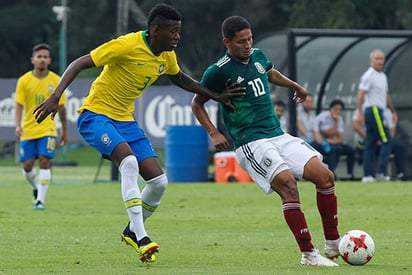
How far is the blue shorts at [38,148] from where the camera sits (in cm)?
1891

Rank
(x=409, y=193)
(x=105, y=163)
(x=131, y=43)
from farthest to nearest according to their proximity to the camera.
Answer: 1. (x=105, y=163)
2. (x=409, y=193)
3. (x=131, y=43)

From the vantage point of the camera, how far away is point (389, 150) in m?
24.5

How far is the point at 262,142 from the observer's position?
11.1 m

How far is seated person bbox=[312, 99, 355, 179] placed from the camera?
25328 millimetres

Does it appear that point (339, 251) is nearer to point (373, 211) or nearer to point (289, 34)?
point (373, 211)

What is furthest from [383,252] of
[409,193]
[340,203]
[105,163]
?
[105,163]

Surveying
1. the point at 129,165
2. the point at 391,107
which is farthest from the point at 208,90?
the point at 391,107

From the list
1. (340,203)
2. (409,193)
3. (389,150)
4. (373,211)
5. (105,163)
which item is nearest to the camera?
(373,211)

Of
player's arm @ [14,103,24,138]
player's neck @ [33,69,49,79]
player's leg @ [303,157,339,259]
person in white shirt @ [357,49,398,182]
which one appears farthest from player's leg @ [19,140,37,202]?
player's leg @ [303,157,339,259]

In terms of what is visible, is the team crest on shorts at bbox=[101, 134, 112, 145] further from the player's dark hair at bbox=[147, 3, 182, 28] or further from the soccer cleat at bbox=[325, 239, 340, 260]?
the soccer cleat at bbox=[325, 239, 340, 260]

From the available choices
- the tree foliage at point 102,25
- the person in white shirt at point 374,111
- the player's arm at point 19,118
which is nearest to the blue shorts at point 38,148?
the player's arm at point 19,118

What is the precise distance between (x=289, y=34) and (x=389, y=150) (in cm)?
319

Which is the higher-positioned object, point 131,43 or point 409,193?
point 131,43

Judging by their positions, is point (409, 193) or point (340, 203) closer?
point (340, 203)
